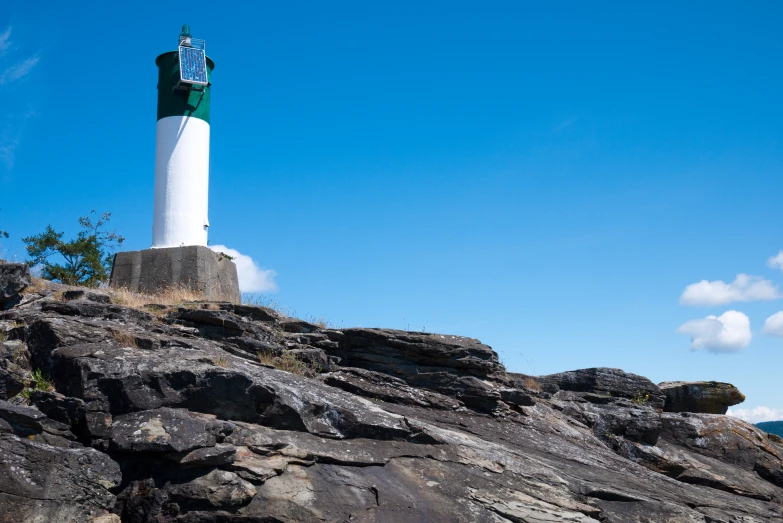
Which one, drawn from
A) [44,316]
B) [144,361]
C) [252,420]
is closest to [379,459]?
[252,420]

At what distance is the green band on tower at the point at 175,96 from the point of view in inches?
874

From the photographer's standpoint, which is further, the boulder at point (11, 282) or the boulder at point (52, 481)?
the boulder at point (11, 282)

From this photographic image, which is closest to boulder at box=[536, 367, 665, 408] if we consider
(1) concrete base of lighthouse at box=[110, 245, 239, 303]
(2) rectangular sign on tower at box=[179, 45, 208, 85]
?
(1) concrete base of lighthouse at box=[110, 245, 239, 303]

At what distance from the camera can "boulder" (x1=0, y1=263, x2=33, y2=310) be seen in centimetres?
1369

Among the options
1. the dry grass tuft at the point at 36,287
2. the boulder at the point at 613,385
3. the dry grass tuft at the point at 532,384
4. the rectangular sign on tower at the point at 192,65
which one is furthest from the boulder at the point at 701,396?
the rectangular sign on tower at the point at 192,65

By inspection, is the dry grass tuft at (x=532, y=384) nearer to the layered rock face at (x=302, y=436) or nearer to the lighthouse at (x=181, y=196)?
the layered rock face at (x=302, y=436)

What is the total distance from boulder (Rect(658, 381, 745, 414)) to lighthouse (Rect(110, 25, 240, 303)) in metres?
13.0

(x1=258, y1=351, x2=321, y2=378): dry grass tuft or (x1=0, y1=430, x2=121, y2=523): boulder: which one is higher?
(x1=258, y1=351, x2=321, y2=378): dry grass tuft

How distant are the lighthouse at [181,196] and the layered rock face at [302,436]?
199 inches

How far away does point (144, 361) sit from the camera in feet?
36.0

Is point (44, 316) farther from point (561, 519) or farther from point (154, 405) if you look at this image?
point (561, 519)

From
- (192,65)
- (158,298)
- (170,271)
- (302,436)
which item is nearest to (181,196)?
(170,271)

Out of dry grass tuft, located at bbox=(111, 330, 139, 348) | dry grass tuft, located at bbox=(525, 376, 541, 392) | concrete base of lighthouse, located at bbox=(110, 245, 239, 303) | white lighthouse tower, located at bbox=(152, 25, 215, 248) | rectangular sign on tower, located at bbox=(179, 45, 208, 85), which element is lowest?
dry grass tuft, located at bbox=(525, 376, 541, 392)

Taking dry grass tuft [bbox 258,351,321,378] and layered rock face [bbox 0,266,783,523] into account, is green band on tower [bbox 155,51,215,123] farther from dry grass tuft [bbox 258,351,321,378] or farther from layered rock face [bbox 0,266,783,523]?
dry grass tuft [bbox 258,351,321,378]
